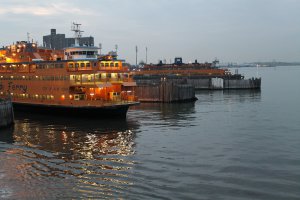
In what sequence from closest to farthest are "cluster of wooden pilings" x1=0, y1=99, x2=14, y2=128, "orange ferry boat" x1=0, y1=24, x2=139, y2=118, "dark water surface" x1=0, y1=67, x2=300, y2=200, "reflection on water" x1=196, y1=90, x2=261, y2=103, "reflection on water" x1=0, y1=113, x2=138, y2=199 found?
"dark water surface" x1=0, y1=67, x2=300, y2=200, "reflection on water" x1=0, y1=113, x2=138, y2=199, "cluster of wooden pilings" x1=0, y1=99, x2=14, y2=128, "orange ferry boat" x1=0, y1=24, x2=139, y2=118, "reflection on water" x1=196, y1=90, x2=261, y2=103

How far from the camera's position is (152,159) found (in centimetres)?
3028

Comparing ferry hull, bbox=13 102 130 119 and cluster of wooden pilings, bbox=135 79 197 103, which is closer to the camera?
ferry hull, bbox=13 102 130 119

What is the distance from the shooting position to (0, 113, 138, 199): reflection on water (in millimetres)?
24030

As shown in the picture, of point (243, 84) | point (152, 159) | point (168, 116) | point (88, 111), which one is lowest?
point (152, 159)

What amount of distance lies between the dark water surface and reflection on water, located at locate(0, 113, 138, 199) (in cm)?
Result: 7

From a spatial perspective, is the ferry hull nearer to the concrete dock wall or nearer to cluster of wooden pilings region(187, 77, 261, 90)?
cluster of wooden pilings region(187, 77, 261, 90)

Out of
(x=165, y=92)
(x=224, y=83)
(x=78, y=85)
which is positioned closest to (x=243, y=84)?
(x=224, y=83)

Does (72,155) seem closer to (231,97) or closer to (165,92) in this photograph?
(165,92)

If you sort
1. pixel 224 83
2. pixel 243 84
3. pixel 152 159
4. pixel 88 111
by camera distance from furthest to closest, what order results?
1. pixel 224 83
2. pixel 243 84
3. pixel 88 111
4. pixel 152 159

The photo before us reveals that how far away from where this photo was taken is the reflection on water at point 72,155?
24030 millimetres

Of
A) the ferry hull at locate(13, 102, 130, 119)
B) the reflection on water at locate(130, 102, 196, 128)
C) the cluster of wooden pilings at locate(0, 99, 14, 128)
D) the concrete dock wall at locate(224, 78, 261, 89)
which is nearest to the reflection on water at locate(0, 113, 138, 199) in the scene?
the cluster of wooden pilings at locate(0, 99, 14, 128)

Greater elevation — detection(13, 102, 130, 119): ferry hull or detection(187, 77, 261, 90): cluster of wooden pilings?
detection(187, 77, 261, 90): cluster of wooden pilings

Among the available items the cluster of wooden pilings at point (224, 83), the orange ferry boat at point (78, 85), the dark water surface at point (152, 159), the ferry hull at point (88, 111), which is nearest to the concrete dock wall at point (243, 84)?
the cluster of wooden pilings at point (224, 83)

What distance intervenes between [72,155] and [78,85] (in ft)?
78.7
